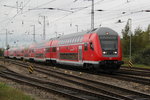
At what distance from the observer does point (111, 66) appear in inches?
823

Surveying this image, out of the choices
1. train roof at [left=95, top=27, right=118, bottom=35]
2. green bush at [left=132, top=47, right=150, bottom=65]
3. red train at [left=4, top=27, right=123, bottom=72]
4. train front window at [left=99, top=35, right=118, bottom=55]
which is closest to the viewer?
Answer: red train at [left=4, top=27, right=123, bottom=72]

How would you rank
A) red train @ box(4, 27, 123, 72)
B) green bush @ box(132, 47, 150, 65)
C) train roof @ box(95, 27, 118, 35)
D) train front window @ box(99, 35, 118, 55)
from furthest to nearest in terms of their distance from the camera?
green bush @ box(132, 47, 150, 65)
train roof @ box(95, 27, 118, 35)
train front window @ box(99, 35, 118, 55)
red train @ box(4, 27, 123, 72)

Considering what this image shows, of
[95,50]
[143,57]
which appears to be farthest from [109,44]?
[143,57]

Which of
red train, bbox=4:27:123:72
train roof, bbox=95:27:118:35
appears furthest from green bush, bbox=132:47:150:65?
train roof, bbox=95:27:118:35

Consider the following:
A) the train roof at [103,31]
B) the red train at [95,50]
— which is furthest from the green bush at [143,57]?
the train roof at [103,31]

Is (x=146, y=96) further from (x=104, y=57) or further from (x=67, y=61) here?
(x=67, y=61)

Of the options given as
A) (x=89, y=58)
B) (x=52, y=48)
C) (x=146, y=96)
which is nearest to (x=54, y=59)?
(x=52, y=48)

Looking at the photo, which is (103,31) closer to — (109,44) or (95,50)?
(109,44)

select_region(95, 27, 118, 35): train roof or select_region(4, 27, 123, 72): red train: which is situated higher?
select_region(95, 27, 118, 35): train roof

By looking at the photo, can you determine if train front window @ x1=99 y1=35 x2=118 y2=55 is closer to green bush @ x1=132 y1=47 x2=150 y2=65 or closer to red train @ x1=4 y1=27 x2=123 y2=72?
red train @ x1=4 y1=27 x2=123 y2=72

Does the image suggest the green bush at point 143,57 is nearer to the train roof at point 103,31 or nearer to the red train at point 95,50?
the red train at point 95,50

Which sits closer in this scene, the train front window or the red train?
the red train

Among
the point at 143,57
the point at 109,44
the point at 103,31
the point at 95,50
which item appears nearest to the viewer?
the point at 95,50

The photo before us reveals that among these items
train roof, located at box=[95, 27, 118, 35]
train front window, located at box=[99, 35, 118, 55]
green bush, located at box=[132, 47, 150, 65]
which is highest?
train roof, located at box=[95, 27, 118, 35]
